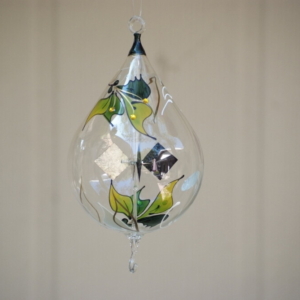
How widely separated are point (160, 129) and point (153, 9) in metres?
0.65

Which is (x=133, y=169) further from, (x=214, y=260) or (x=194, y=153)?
(x=214, y=260)

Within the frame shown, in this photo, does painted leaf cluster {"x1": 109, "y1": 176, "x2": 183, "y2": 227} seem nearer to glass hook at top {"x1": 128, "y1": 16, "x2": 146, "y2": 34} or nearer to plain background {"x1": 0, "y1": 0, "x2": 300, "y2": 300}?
glass hook at top {"x1": 128, "y1": 16, "x2": 146, "y2": 34}

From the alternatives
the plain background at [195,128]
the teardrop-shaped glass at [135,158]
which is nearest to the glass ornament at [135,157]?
the teardrop-shaped glass at [135,158]

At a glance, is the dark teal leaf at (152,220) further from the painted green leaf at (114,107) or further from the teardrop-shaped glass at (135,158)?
the painted green leaf at (114,107)

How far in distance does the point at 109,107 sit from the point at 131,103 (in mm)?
36

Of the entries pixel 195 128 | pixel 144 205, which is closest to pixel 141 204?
pixel 144 205

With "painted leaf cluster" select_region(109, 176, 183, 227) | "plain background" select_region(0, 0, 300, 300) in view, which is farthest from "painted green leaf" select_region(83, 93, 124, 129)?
"plain background" select_region(0, 0, 300, 300)

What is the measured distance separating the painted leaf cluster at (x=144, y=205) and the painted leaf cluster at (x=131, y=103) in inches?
3.4

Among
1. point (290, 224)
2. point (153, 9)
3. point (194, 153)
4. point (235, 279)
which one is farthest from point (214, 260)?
point (153, 9)

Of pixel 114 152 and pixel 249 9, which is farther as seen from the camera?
pixel 249 9

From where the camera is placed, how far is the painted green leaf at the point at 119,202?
0.54 meters

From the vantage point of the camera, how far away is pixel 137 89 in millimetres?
555

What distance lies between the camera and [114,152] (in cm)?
53

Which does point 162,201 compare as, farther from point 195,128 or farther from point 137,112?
point 195,128
